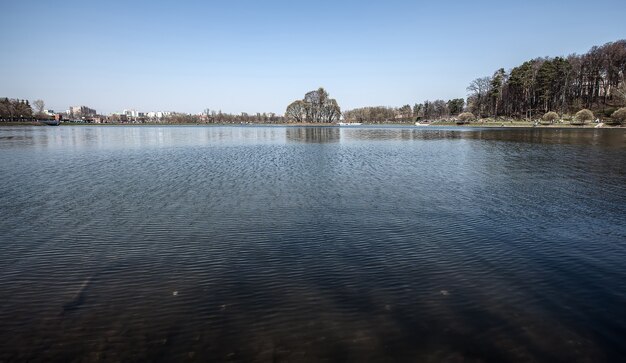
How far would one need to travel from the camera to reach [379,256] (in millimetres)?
9727

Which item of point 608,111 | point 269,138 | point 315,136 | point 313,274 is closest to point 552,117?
point 608,111

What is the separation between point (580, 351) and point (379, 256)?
4.78 m

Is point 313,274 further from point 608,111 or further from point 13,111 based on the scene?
point 13,111

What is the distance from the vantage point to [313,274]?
859 cm

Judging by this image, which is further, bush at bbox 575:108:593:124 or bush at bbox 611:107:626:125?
bush at bbox 575:108:593:124

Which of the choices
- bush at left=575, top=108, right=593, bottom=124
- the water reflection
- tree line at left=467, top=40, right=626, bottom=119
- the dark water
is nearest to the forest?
tree line at left=467, top=40, right=626, bottom=119

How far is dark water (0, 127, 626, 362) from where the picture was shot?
5.92m

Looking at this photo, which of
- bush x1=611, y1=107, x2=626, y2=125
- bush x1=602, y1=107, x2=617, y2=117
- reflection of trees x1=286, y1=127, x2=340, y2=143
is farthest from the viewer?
bush x1=602, y1=107, x2=617, y2=117

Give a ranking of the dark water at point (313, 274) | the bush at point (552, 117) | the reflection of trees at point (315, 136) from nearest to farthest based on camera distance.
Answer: the dark water at point (313, 274) → the reflection of trees at point (315, 136) → the bush at point (552, 117)

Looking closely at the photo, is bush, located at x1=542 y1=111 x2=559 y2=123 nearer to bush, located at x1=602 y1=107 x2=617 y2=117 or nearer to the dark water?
bush, located at x1=602 y1=107 x2=617 y2=117

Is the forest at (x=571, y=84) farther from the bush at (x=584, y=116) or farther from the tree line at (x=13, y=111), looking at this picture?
the tree line at (x=13, y=111)

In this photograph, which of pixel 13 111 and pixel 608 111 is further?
pixel 13 111

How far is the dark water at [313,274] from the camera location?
592 cm

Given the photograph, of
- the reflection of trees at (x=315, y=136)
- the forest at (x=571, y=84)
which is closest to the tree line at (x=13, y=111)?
the reflection of trees at (x=315, y=136)
